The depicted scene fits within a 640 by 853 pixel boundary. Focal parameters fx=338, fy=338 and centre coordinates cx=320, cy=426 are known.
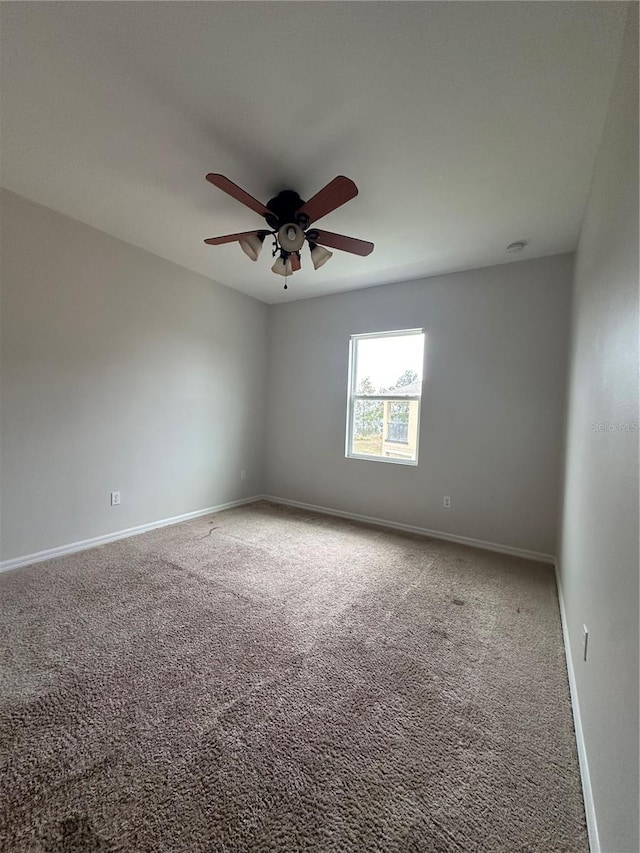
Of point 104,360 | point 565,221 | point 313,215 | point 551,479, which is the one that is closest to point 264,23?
point 313,215

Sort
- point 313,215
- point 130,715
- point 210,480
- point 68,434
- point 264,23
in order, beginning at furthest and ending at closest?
point 210,480 → point 68,434 → point 313,215 → point 130,715 → point 264,23

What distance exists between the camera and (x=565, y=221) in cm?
244

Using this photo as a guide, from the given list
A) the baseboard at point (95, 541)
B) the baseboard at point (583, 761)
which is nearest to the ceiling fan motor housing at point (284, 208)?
the baseboard at point (583, 761)

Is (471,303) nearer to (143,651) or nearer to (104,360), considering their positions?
(104,360)

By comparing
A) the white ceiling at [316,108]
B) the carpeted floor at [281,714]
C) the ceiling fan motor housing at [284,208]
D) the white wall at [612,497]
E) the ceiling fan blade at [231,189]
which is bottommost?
the carpeted floor at [281,714]

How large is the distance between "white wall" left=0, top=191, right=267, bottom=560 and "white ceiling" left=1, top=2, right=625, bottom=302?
490 millimetres

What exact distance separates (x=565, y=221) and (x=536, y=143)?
36.7 inches

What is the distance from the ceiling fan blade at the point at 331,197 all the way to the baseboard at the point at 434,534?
3.02 meters

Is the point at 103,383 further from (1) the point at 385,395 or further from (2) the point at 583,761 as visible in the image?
(2) the point at 583,761

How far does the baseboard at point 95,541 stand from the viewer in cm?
254

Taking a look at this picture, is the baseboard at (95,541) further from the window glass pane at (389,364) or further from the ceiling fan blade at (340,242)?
the ceiling fan blade at (340,242)

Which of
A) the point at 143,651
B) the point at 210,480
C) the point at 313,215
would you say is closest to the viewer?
the point at 143,651

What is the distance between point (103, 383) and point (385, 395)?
281 centimetres

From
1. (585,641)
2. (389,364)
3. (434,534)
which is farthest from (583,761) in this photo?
(389,364)
